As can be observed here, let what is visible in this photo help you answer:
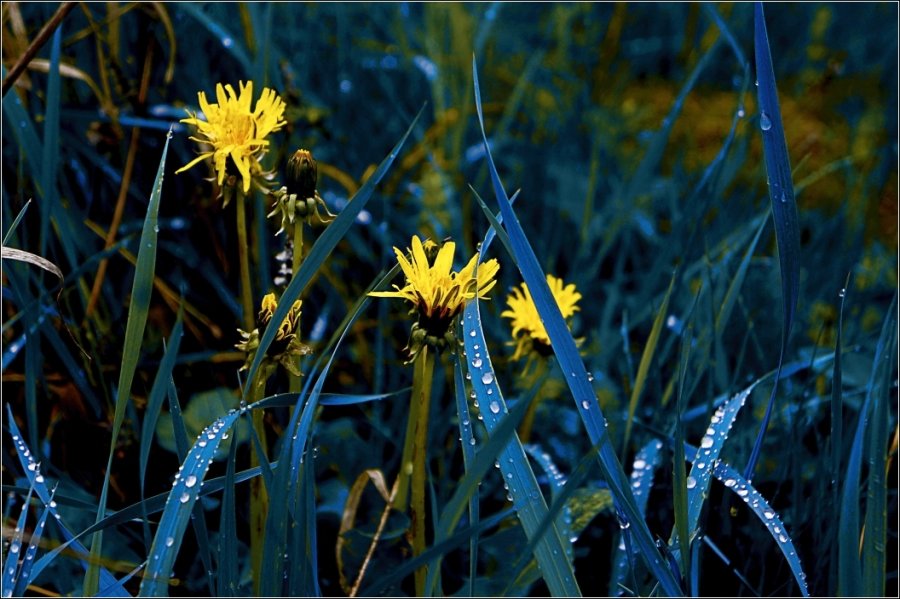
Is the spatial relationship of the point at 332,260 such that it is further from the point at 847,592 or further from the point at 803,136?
the point at 803,136

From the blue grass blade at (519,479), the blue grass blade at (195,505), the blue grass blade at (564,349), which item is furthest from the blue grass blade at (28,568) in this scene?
the blue grass blade at (564,349)

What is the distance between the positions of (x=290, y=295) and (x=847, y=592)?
0.49 m

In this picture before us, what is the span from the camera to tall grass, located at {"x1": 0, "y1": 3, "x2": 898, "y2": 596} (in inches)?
28.0

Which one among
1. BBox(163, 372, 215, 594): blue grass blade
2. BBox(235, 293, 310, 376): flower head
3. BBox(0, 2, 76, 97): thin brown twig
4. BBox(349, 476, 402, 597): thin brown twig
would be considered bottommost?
BBox(349, 476, 402, 597): thin brown twig

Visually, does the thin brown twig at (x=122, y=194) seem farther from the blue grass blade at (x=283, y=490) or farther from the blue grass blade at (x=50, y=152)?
the blue grass blade at (x=283, y=490)

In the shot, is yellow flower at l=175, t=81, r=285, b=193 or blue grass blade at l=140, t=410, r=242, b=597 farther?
yellow flower at l=175, t=81, r=285, b=193

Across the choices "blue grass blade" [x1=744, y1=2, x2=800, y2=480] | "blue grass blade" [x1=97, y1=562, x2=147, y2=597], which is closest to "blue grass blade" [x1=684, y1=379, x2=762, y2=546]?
"blue grass blade" [x1=744, y1=2, x2=800, y2=480]

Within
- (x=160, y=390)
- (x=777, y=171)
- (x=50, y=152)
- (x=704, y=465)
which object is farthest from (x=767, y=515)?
(x=50, y=152)

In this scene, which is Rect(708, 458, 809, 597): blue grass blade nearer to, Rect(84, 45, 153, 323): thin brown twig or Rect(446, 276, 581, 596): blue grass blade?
Rect(446, 276, 581, 596): blue grass blade

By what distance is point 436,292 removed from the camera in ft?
2.38

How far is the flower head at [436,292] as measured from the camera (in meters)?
0.72

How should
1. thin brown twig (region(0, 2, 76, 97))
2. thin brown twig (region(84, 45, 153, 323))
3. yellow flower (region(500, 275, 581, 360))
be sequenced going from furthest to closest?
1. thin brown twig (region(84, 45, 153, 323))
2. thin brown twig (region(0, 2, 76, 97))
3. yellow flower (region(500, 275, 581, 360))

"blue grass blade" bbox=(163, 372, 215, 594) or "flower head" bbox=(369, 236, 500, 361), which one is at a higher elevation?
"flower head" bbox=(369, 236, 500, 361)

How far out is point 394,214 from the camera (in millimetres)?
1635
